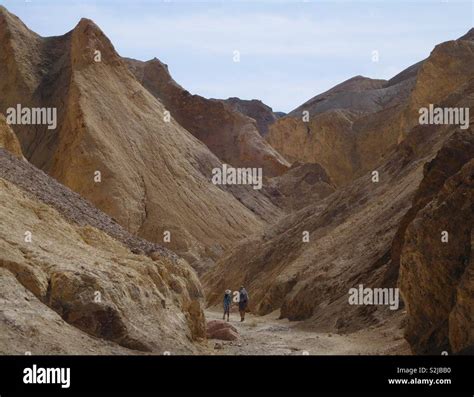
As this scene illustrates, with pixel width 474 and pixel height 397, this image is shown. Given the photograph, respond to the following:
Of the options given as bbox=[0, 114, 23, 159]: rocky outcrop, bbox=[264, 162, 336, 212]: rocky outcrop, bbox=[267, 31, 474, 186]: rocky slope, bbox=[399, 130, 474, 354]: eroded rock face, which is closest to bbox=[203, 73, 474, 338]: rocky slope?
bbox=[399, 130, 474, 354]: eroded rock face

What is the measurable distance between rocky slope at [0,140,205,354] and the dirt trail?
156 centimetres

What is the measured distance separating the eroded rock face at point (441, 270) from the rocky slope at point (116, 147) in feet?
108

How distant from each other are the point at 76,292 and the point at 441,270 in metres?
6.48

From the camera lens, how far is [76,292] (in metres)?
14.2

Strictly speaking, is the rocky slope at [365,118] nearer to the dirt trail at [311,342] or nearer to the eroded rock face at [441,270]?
the dirt trail at [311,342]

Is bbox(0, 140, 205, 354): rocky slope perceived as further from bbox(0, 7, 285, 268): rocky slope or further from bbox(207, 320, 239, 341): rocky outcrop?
bbox(0, 7, 285, 268): rocky slope

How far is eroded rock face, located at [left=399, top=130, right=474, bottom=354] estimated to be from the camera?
14289mm

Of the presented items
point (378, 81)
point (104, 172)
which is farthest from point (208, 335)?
point (378, 81)

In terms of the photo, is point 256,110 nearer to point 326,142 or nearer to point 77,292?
point 326,142

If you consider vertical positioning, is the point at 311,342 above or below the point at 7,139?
below
